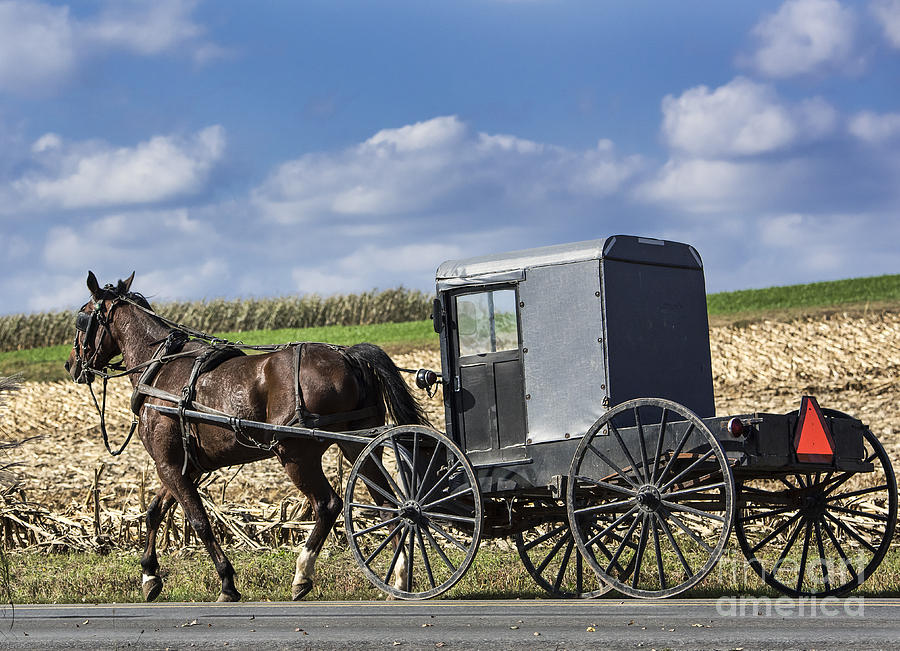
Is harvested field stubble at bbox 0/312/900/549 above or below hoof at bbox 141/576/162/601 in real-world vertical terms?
above

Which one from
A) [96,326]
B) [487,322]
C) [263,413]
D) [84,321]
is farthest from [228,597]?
[84,321]

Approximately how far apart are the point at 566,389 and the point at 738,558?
434cm

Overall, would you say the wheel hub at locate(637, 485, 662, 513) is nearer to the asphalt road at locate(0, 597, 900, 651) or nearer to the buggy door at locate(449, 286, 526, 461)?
the asphalt road at locate(0, 597, 900, 651)

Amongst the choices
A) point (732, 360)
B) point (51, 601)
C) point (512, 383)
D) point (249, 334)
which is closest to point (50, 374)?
point (249, 334)

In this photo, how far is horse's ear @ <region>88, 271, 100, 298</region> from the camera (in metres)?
11.4

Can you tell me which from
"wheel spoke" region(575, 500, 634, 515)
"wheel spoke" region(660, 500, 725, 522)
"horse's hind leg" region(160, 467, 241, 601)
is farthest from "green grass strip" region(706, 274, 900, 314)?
"wheel spoke" region(660, 500, 725, 522)

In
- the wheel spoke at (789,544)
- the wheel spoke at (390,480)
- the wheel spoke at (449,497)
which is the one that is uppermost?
the wheel spoke at (390,480)

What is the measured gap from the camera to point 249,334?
44906mm

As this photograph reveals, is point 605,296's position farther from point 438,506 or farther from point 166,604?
point 166,604

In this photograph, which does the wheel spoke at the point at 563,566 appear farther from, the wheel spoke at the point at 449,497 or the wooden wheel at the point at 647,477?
the wheel spoke at the point at 449,497

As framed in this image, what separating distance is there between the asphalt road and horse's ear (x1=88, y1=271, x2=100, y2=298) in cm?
354

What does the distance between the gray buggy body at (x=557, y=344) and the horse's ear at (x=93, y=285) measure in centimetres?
399

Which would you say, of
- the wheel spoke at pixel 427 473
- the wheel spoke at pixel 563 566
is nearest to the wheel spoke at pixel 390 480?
the wheel spoke at pixel 427 473

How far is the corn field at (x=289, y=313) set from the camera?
162 feet
